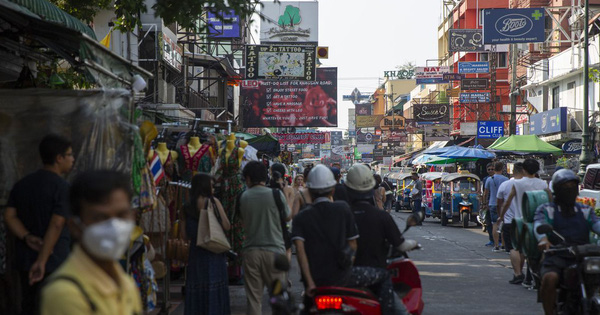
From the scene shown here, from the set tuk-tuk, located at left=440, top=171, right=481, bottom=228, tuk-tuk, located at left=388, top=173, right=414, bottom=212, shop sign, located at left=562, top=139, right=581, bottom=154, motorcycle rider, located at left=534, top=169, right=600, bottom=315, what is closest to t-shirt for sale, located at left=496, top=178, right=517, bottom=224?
motorcycle rider, located at left=534, top=169, right=600, bottom=315

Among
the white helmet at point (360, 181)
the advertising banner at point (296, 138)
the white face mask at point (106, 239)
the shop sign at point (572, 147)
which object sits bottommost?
the white face mask at point (106, 239)

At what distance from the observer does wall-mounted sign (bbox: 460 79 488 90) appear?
41.9 m

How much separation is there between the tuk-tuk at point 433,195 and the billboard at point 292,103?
6.21 m

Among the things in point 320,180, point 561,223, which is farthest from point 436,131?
point 320,180

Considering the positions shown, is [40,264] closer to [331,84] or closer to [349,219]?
[349,219]

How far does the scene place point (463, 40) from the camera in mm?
40438

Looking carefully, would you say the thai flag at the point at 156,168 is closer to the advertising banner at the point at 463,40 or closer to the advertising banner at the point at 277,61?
the advertising banner at the point at 277,61

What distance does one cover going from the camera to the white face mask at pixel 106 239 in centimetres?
273

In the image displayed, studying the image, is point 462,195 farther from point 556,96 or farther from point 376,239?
point 376,239

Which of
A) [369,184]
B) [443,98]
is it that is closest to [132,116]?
[369,184]

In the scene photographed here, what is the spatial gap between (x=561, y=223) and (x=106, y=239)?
5.58 metres

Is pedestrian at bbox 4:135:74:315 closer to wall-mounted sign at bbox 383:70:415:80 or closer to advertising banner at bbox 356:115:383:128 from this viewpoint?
advertising banner at bbox 356:115:383:128

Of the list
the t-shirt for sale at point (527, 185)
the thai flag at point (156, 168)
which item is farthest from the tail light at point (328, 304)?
the t-shirt for sale at point (527, 185)

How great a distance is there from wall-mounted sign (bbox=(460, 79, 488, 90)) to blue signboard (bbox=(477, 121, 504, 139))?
557cm
